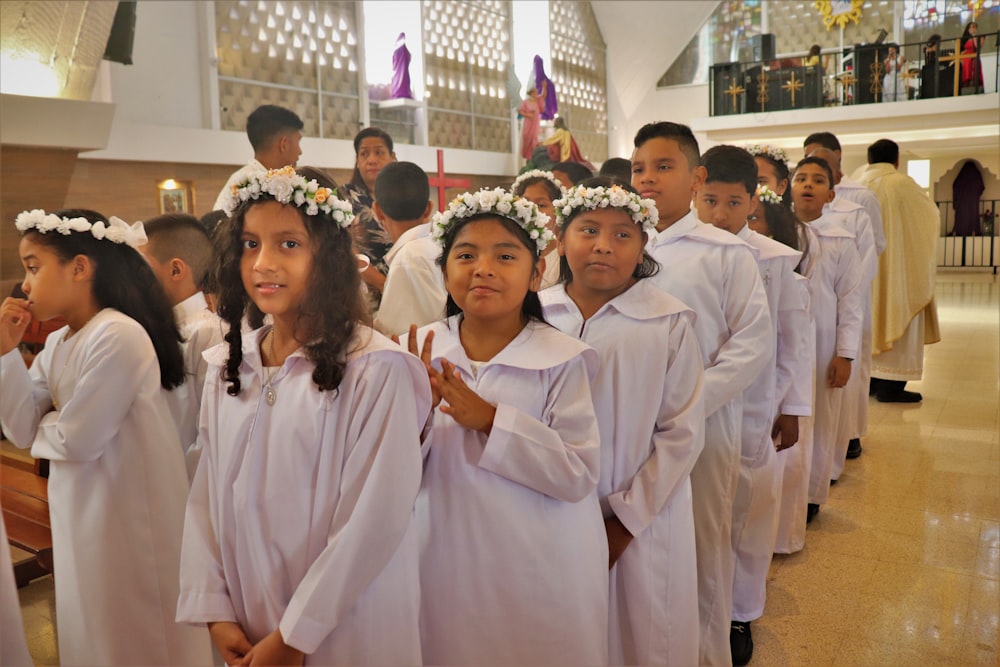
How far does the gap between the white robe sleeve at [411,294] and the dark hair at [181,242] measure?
0.70 m

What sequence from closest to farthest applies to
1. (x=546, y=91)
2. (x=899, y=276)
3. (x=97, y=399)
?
Answer: (x=97, y=399) < (x=899, y=276) < (x=546, y=91)

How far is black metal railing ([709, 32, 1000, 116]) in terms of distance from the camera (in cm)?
1431

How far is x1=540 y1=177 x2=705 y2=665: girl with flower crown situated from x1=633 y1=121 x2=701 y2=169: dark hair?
0.70 meters

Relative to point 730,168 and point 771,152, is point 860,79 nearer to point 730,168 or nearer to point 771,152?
point 771,152

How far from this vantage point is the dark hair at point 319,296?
192 centimetres

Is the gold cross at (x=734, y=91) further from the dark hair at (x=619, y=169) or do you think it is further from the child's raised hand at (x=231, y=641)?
the child's raised hand at (x=231, y=641)

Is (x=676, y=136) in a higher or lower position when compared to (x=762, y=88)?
lower

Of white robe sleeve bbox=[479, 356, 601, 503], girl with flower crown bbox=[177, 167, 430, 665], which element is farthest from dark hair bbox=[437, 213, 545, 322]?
girl with flower crown bbox=[177, 167, 430, 665]

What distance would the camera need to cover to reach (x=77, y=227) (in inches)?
103

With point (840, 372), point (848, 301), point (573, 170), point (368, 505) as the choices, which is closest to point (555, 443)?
point (368, 505)

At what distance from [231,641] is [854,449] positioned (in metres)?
5.12

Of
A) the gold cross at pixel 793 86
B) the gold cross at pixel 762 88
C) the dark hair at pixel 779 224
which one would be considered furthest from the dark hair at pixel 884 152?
the gold cross at pixel 762 88

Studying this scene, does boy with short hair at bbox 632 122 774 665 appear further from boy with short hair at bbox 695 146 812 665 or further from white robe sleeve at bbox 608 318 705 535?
white robe sleeve at bbox 608 318 705 535

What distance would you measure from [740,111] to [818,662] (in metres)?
14.3
